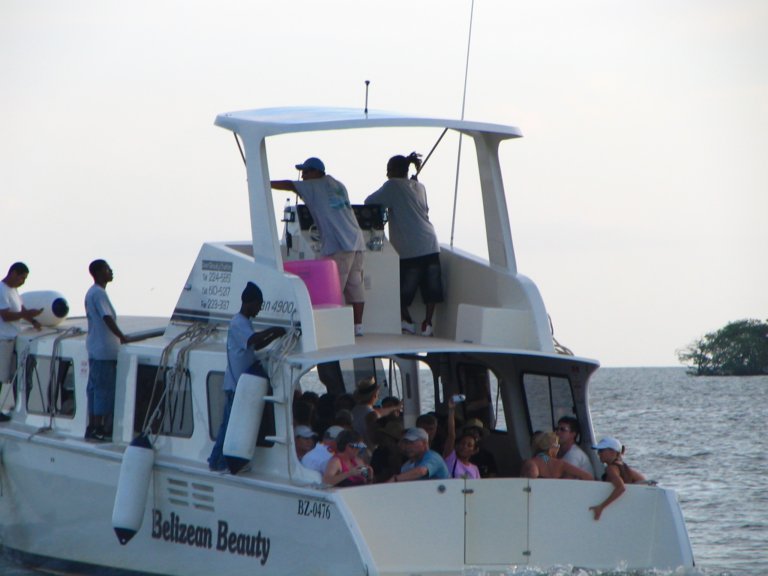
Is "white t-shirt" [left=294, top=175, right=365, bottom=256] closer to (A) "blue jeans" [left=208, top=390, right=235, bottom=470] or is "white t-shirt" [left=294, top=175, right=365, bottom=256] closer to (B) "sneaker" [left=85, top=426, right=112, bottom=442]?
(A) "blue jeans" [left=208, top=390, right=235, bottom=470]

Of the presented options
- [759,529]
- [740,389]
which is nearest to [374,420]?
[759,529]

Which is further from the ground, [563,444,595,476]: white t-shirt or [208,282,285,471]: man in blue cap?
[208,282,285,471]: man in blue cap

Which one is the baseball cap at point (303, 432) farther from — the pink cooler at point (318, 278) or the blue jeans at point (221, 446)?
the pink cooler at point (318, 278)

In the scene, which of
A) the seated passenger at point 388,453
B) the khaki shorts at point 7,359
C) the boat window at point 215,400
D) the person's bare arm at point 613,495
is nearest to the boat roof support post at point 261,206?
the boat window at point 215,400

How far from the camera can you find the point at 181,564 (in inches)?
494

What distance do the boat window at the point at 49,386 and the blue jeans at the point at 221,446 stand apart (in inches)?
94.6

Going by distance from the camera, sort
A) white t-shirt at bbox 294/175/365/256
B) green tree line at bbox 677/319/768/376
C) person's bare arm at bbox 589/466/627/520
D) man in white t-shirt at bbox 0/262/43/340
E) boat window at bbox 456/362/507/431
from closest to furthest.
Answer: person's bare arm at bbox 589/466/627/520 → white t-shirt at bbox 294/175/365/256 → boat window at bbox 456/362/507/431 → man in white t-shirt at bbox 0/262/43/340 → green tree line at bbox 677/319/768/376

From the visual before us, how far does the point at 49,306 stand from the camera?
1541 centimetres

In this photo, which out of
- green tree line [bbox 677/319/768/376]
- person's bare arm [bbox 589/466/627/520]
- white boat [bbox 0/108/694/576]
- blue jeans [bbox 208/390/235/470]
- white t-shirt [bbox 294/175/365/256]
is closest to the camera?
white boat [bbox 0/108/694/576]

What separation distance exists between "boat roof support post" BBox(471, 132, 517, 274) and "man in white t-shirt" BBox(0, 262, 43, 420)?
4491 millimetres

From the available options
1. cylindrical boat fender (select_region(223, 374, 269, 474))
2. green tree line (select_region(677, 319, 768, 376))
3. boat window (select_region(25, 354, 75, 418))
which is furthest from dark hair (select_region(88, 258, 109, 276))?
green tree line (select_region(677, 319, 768, 376))

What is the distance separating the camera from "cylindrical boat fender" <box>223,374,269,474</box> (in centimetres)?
1154

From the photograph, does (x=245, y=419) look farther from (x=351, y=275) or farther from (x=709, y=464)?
(x=709, y=464)

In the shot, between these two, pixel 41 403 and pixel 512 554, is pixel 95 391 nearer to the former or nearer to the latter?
pixel 41 403
